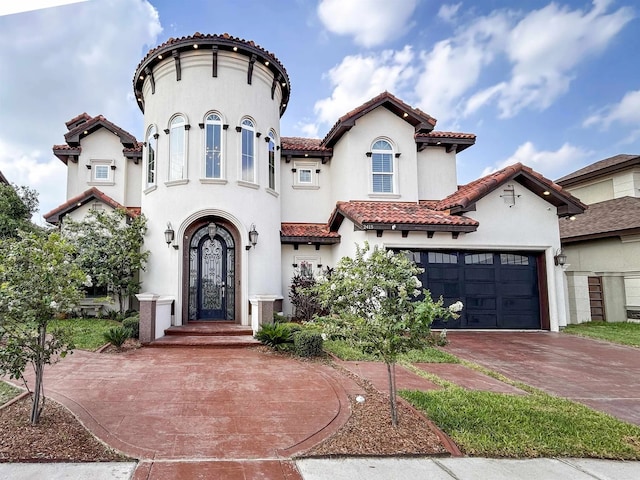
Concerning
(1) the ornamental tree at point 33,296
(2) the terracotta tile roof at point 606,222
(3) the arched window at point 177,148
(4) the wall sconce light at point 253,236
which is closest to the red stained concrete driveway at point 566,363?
(2) the terracotta tile roof at point 606,222

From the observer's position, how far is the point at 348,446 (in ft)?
13.9

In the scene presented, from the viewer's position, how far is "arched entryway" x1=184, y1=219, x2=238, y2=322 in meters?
12.2

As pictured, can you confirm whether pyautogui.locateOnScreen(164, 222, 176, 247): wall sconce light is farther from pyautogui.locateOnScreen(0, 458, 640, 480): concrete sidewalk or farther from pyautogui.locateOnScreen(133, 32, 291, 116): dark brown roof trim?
pyautogui.locateOnScreen(0, 458, 640, 480): concrete sidewalk

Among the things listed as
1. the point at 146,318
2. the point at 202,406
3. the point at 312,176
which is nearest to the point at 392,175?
the point at 312,176

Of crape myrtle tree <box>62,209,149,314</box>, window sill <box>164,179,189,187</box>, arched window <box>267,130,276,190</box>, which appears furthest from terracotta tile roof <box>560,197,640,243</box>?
Answer: crape myrtle tree <box>62,209,149,314</box>

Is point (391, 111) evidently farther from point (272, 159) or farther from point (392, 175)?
point (272, 159)

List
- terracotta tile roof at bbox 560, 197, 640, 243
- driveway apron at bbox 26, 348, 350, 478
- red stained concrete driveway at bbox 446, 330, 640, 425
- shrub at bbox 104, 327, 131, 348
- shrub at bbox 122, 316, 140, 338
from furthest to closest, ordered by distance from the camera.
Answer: terracotta tile roof at bbox 560, 197, 640, 243 → shrub at bbox 122, 316, 140, 338 → shrub at bbox 104, 327, 131, 348 → red stained concrete driveway at bbox 446, 330, 640, 425 → driveway apron at bbox 26, 348, 350, 478

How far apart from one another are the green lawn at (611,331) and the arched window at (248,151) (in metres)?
12.1

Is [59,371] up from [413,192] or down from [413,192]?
down

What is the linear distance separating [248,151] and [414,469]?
36.4 feet

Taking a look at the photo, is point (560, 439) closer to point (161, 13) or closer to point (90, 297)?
point (161, 13)

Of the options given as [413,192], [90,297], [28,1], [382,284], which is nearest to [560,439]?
[382,284]

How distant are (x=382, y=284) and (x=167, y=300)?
8204 mm

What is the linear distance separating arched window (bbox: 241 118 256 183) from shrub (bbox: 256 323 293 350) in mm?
5513
